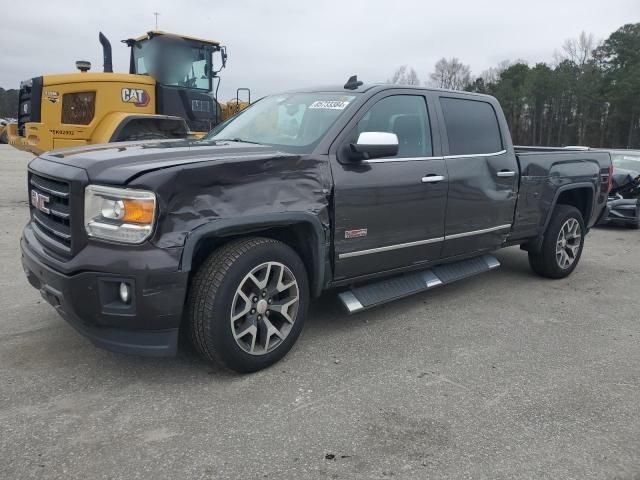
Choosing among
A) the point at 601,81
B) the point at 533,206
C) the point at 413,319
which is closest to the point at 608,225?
the point at 533,206

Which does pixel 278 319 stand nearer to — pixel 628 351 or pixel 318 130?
pixel 318 130

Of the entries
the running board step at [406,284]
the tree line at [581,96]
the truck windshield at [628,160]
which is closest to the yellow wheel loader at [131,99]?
the running board step at [406,284]

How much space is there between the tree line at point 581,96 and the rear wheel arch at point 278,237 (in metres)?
50.0

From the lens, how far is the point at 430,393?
10.6 ft

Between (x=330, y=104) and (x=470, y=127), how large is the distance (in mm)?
1488

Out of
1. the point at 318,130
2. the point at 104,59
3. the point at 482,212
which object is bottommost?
the point at 482,212

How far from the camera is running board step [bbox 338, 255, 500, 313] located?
4.00 m

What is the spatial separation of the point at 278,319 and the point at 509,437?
60.6 inches

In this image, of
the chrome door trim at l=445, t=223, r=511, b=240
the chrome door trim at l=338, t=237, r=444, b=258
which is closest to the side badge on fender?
the chrome door trim at l=338, t=237, r=444, b=258

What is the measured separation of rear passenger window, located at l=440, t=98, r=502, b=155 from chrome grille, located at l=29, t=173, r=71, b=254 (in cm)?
300

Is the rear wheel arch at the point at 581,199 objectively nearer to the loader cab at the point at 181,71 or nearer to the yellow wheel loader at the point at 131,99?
the yellow wheel loader at the point at 131,99

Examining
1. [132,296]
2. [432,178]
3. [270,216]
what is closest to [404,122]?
[432,178]

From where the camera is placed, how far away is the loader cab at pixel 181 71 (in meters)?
10.0

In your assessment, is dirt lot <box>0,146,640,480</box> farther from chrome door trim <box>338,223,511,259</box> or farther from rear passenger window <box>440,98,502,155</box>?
rear passenger window <box>440,98,502,155</box>
